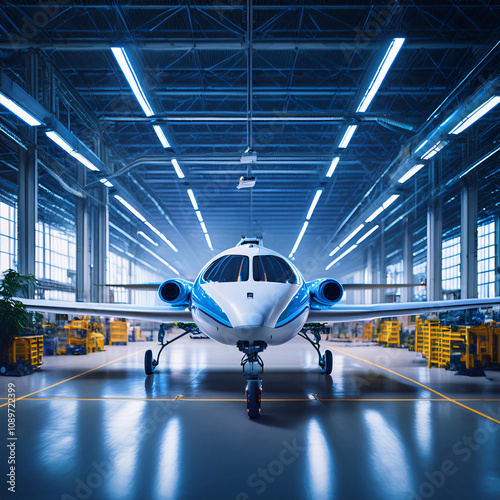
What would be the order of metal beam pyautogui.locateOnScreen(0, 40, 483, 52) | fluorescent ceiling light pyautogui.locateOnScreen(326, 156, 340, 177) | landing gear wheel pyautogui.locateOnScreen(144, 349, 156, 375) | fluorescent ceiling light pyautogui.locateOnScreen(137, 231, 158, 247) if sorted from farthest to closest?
1. fluorescent ceiling light pyautogui.locateOnScreen(137, 231, 158, 247)
2. fluorescent ceiling light pyautogui.locateOnScreen(326, 156, 340, 177)
3. metal beam pyautogui.locateOnScreen(0, 40, 483, 52)
4. landing gear wheel pyautogui.locateOnScreen(144, 349, 156, 375)

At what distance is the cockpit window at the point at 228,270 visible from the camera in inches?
291

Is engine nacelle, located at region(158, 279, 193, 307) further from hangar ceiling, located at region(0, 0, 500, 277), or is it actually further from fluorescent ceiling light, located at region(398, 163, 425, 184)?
fluorescent ceiling light, located at region(398, 163, 425, 184)

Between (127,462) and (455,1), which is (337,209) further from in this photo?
(127,462)

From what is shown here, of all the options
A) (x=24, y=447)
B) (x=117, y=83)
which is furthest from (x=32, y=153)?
(x=24, y=447)

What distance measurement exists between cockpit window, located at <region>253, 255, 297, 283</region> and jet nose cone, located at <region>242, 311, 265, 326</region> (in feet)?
3.71

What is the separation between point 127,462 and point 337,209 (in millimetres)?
31500

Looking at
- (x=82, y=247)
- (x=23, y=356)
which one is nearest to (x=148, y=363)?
(x=23, y=356)

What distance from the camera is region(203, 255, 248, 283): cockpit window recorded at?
7.39 metres

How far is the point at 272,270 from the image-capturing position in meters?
7.64

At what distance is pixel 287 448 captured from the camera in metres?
5.03

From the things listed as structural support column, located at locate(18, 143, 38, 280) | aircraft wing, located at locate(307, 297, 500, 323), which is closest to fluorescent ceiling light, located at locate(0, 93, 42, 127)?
structural support column, located at locate(18, 143, 38, 280)

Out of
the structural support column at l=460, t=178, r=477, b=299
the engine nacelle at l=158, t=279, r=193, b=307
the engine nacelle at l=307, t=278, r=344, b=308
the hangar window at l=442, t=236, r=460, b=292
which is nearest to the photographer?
the engine nacelle at l=307, t=278, r=344, b=308

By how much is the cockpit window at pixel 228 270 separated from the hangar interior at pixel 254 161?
234 cm

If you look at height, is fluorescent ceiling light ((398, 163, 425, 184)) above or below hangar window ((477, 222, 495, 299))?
above
